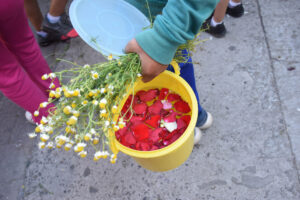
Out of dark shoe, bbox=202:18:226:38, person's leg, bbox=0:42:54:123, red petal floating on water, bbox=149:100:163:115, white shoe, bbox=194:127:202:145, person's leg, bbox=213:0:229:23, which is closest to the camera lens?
red petal floating on water, bbox=149:100:163:115

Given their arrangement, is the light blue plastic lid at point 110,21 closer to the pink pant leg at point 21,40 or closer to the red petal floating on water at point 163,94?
the red petal floating on water at point 163,94

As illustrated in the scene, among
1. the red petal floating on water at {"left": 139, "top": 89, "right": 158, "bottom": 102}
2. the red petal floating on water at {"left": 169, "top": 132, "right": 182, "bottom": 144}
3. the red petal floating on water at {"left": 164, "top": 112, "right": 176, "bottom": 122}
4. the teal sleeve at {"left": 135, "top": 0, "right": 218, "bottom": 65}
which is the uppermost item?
the teal sleeve at {"left": 135, "top": 0, "right": 218, "bottom": 65}

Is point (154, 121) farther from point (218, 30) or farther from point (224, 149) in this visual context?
point (218, 30)

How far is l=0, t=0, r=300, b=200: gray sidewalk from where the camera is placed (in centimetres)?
162

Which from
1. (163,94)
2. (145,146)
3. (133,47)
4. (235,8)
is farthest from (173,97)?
(235,8)

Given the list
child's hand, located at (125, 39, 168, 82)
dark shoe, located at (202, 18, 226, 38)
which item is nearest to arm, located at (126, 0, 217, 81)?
child's hand, located at (125, 39, 168, 82)

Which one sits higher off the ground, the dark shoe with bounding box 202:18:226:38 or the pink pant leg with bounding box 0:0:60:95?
the pink pant leg with bounding box 0:0:60:95

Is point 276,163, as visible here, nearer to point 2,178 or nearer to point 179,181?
point 179,181

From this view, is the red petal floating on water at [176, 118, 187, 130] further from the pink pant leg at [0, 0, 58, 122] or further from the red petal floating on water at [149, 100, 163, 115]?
the pink pant leg at [0, 0, 58, 122]

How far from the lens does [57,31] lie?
8.20ft

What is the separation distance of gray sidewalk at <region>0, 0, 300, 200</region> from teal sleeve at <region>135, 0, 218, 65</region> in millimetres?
611

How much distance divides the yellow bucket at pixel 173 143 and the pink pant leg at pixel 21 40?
0.80 meters

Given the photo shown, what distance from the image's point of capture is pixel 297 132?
5.64 feet

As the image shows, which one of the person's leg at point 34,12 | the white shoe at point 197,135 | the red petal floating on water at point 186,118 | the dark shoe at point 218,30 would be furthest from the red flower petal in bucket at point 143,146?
the person's leg at point 34,12
